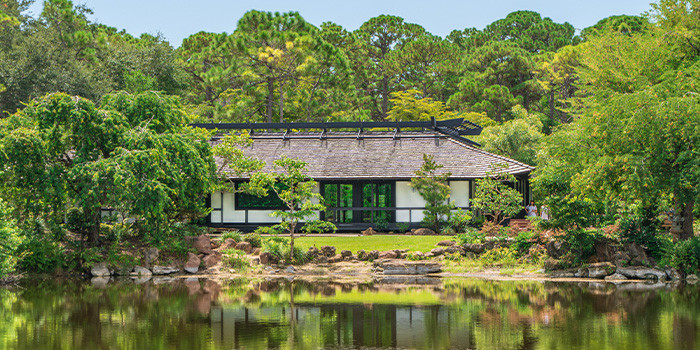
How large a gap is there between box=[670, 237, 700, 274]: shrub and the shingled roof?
29.1ft

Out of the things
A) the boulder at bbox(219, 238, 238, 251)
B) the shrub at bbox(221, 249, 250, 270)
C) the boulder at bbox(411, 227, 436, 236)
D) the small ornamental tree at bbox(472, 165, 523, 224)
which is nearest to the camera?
the shrub at bbox(221, 249, 250, 270)

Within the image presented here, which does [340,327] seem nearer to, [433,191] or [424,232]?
[424,232]

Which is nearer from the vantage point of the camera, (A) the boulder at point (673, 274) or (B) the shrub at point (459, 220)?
(A) the boulder at point (673, 274)

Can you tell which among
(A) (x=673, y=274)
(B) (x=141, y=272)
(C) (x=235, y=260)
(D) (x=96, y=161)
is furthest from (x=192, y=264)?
(A) (x=673, y=274)

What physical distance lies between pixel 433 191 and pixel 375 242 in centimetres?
434

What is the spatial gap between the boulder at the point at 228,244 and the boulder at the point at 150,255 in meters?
2.25

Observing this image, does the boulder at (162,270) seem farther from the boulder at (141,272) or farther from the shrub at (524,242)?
the shrub at (524,242)

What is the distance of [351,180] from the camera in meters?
32.6

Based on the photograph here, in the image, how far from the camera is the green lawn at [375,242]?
26219mm

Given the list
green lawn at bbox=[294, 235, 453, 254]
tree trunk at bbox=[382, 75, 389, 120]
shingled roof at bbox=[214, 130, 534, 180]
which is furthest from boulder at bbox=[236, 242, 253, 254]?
tree trunk at bbox=[382, 75, 389, 120]

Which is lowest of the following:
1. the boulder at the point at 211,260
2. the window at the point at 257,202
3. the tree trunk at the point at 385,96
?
the boulder at the point at 211,260

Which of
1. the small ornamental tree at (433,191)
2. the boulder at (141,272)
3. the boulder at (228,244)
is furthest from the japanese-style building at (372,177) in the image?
the boulder at (141,272)

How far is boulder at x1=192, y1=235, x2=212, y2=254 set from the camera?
2567 cm

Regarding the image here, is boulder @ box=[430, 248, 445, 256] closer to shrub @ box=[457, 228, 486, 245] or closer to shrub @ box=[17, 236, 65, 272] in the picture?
shrub @ box=[457, 228, 486, 245]
